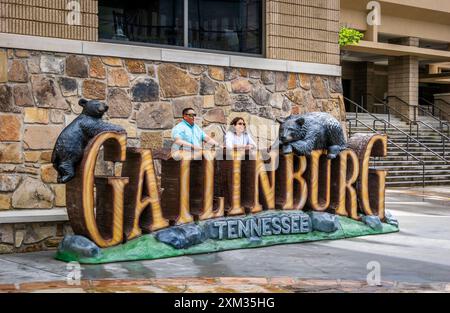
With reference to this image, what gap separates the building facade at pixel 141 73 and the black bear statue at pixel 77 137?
81 centimetres

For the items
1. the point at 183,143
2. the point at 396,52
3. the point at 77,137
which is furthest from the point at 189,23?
the point at 396,52

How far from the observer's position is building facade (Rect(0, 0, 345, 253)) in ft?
30.0

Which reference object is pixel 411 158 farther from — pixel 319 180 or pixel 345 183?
pixel 319 180

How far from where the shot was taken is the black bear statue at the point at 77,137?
8.41 metres

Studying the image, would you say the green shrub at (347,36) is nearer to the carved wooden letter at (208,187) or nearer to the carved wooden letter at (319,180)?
the carved wooden letter at (319,180)

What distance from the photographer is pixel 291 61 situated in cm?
1191

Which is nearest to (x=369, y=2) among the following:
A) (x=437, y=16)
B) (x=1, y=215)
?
(x=437, y=16)

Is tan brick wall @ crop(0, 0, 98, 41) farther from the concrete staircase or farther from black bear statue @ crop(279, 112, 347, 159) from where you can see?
the concrete staircase

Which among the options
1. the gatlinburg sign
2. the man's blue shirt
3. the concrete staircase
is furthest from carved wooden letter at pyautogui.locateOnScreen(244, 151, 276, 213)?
the concrete staircase

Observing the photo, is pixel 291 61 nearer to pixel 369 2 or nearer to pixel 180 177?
pixel 180 177

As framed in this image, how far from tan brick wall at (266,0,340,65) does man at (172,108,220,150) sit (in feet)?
7.94

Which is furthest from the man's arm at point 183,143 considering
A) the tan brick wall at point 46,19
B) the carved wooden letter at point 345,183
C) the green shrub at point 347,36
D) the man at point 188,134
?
the green shrub at point 347,36

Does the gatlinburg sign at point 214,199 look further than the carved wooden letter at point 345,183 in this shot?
No

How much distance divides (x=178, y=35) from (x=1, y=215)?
3.75 metres
